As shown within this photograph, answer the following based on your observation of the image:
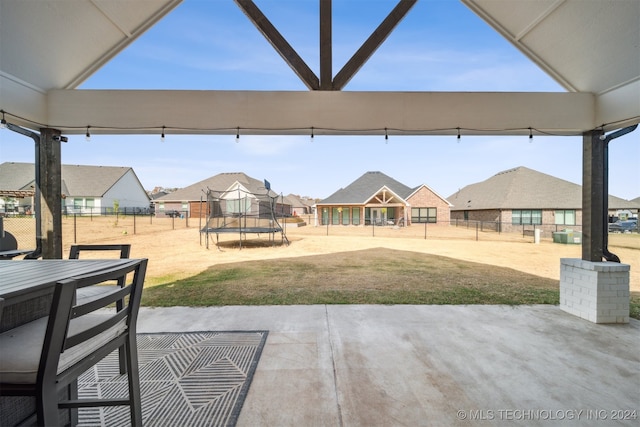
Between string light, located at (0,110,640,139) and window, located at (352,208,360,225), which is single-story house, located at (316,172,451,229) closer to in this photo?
window, located at (352,208,360,225)

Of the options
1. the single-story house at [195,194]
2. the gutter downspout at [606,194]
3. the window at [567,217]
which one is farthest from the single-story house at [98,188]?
the window at [567,217]

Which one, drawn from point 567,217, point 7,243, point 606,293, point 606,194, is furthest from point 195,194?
point 567,217

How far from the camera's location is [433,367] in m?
2.27

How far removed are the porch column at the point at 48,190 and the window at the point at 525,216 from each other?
21943 millimetres

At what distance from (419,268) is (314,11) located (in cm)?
585

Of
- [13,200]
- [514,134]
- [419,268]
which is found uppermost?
[514,134]

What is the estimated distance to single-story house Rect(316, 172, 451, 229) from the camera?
2272 cm

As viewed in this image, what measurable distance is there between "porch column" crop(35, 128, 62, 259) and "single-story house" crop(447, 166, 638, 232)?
62.3ft

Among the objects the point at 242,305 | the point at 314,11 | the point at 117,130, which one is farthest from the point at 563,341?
the point at 117,130

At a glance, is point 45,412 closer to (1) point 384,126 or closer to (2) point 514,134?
(1) point 384,126

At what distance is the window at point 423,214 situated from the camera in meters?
22.8

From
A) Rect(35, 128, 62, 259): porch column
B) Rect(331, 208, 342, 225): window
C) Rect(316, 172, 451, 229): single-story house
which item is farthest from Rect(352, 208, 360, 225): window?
Rect(35, 128, 62, 259): porch column

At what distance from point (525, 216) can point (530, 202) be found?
1.02 meters

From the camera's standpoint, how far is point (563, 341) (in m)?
2.72
